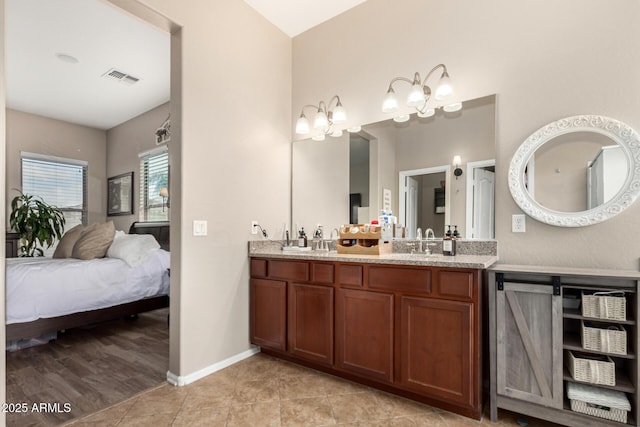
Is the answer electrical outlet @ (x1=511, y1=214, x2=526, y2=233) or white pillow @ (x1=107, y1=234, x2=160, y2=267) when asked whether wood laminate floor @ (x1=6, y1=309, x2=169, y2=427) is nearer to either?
white pillow @ (x1=107, y1=234, x2=160, y2=267)

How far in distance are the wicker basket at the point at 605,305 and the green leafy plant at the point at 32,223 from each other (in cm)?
639

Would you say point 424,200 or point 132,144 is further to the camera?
point 132,144

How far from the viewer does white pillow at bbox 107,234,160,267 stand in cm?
351

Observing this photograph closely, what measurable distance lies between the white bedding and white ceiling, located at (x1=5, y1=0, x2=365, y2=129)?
222 centimetres

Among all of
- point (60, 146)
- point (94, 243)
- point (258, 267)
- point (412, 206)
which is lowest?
Result: point (258, 267)

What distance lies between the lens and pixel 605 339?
1581 millimetres

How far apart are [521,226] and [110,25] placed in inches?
152

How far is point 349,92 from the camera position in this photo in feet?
9.54

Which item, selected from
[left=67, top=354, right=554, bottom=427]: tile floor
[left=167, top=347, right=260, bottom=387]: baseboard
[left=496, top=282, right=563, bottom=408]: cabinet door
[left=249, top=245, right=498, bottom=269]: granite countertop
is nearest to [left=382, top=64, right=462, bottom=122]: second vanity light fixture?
[left=249, top=245, right=498, bottom=269]: granite countertop

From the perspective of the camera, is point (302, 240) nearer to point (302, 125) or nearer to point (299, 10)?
point (302, 125)

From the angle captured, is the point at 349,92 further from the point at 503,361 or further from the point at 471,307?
the point at 503,361

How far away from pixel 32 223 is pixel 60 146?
1439mm

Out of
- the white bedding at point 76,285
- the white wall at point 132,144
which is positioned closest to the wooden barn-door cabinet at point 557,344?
the white bedding at point 76,285

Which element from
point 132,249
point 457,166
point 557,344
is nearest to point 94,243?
point 132,249
